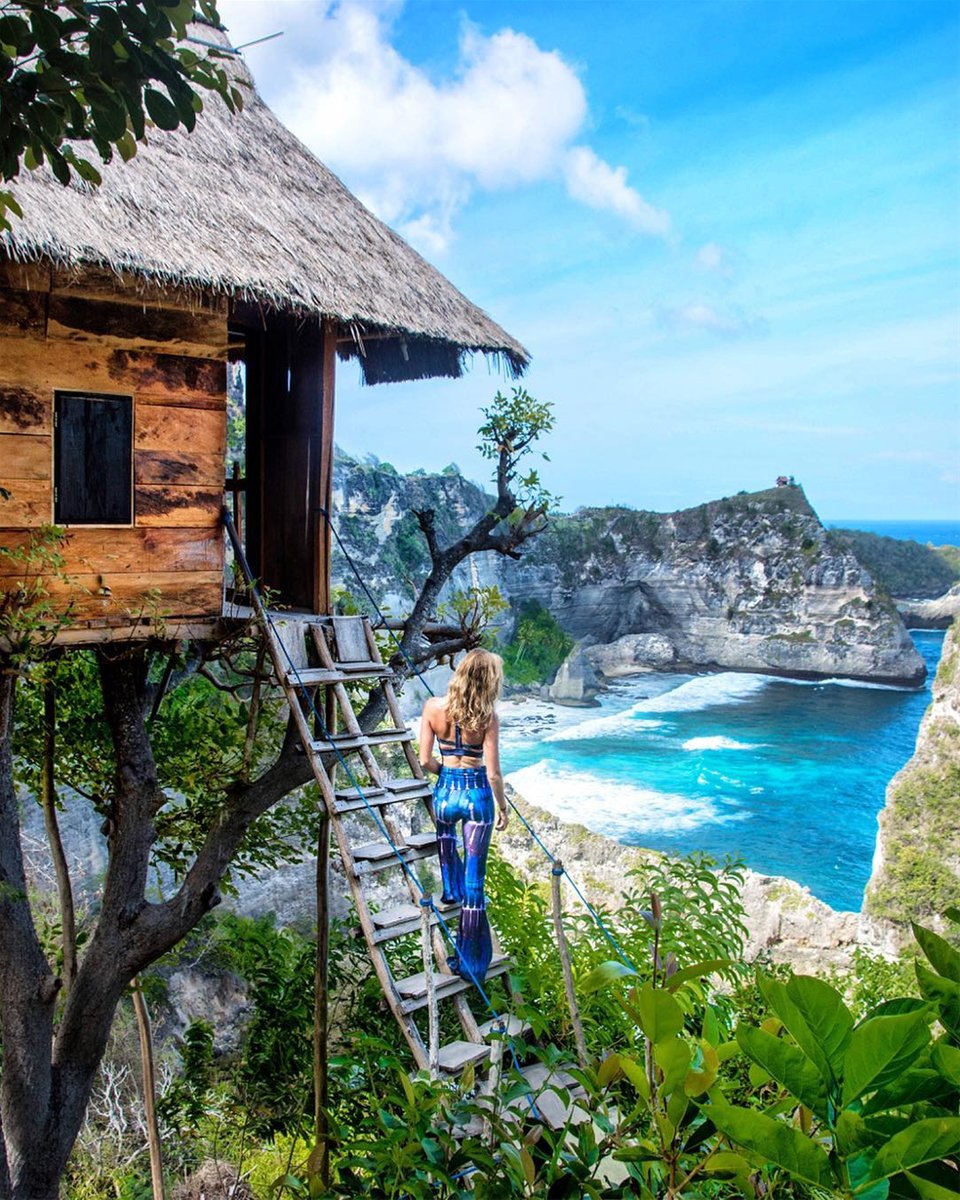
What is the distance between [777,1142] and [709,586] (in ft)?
177

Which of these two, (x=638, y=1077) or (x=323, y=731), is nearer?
(x=638, y=1077)

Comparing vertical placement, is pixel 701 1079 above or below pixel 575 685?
above

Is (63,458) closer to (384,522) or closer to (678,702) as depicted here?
(384,522)

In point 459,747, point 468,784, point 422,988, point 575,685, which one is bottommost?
point 575,685

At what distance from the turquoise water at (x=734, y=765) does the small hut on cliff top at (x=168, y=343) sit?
68.9 feet

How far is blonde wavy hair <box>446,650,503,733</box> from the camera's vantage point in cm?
420

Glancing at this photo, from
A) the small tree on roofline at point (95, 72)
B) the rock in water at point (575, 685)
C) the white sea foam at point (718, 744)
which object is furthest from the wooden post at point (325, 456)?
the rock in water at point (575, 685)

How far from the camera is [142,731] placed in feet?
18.0

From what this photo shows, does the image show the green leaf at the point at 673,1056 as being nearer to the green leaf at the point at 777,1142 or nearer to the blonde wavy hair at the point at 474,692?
the green leaf at the point at 777,1142

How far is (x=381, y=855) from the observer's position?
4.38 m

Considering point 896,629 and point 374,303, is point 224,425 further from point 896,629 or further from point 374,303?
point 896,629

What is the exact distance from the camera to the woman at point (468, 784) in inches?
166

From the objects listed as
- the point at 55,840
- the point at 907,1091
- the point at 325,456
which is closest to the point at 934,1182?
the point at 907,1091

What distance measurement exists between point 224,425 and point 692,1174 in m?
4.77
